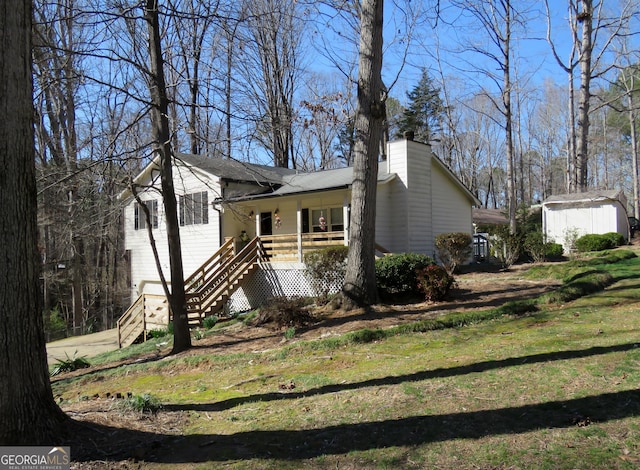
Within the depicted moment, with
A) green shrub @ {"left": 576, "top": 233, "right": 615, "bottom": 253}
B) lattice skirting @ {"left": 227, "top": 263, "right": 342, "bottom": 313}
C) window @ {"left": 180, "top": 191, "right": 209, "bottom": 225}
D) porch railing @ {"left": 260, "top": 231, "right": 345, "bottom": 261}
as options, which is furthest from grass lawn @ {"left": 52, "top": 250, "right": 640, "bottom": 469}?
green shrub @ {"left": 576, "top": 233, "right": 615, "bottom": 253}

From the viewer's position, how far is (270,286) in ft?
52.8

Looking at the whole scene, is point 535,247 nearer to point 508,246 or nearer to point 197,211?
point 508,246

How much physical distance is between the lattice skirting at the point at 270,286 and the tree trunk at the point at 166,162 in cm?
452

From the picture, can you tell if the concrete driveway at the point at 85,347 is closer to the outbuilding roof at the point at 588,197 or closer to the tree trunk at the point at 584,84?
the tree trunk at the point at 584,84

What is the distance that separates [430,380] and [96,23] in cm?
848

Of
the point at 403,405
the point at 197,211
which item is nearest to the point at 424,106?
the point at 197,211

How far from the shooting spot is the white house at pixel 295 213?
16.0m

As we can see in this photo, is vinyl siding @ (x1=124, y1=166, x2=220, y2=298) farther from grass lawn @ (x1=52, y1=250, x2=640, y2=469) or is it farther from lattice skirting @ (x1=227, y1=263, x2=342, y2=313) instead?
grass lawn @ (x1=52, y1=250, x2=640, y2=469)

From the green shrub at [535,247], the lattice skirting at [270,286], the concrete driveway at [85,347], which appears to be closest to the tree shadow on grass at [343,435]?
the lattice skirting at [270,286]

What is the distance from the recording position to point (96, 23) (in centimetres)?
828

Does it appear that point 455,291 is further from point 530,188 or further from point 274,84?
point 530,188

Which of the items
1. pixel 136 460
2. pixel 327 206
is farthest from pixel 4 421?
pixel 327 206

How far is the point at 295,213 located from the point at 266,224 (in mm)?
1803
